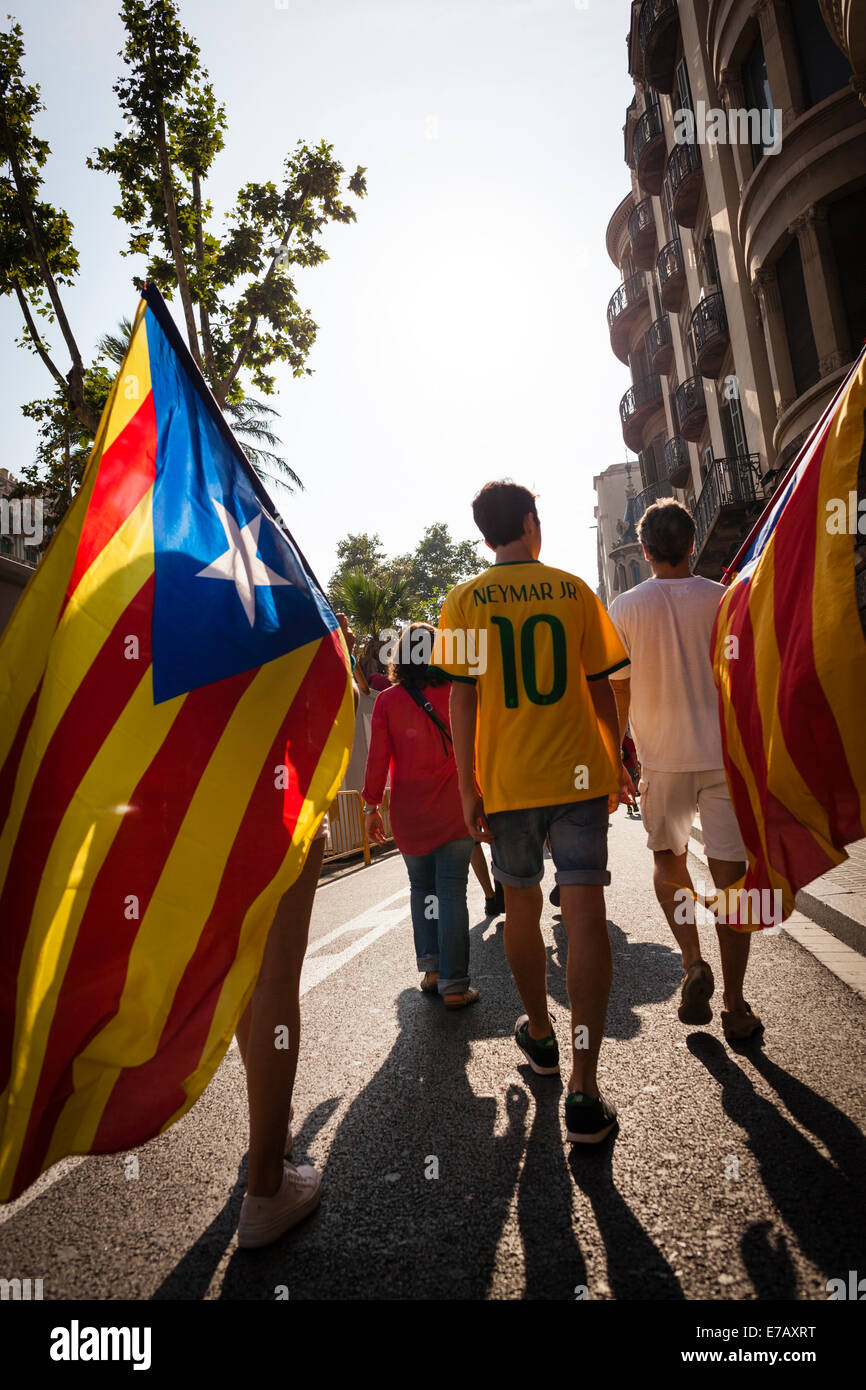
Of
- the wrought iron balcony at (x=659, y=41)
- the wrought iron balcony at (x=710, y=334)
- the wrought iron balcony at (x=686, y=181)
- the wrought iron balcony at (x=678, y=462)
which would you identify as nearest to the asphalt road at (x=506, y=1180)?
the wrought iron balcony at (x=710, y=334)

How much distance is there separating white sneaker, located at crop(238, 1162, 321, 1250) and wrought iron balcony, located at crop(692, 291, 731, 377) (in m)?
19.6

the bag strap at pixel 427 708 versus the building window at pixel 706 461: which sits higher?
the building window at pixel 706 461

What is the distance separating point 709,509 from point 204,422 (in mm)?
18907

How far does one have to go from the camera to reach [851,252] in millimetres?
13211

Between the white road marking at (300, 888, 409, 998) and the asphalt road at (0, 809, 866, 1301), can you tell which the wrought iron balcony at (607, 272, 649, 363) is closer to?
the white road marking at (300, 888, 409, 998)

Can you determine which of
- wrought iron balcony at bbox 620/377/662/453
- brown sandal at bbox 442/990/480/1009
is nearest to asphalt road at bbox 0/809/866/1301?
brown sandal at bbox 442/990/480/1009

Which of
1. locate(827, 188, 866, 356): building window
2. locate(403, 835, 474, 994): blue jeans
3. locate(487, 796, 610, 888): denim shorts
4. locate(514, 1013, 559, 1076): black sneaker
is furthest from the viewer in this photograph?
locate(827, 188, 866, 356): building window

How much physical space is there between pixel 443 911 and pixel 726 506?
14.9 metres

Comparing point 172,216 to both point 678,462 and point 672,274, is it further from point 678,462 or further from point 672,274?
point 678,462

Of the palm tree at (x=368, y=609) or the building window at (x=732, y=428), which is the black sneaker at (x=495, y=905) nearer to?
the building window at (x=732, y=428)

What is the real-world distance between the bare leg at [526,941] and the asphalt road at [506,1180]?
38cm

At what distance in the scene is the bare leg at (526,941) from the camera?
9.86 feet

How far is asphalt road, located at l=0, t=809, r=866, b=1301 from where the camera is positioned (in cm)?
195
